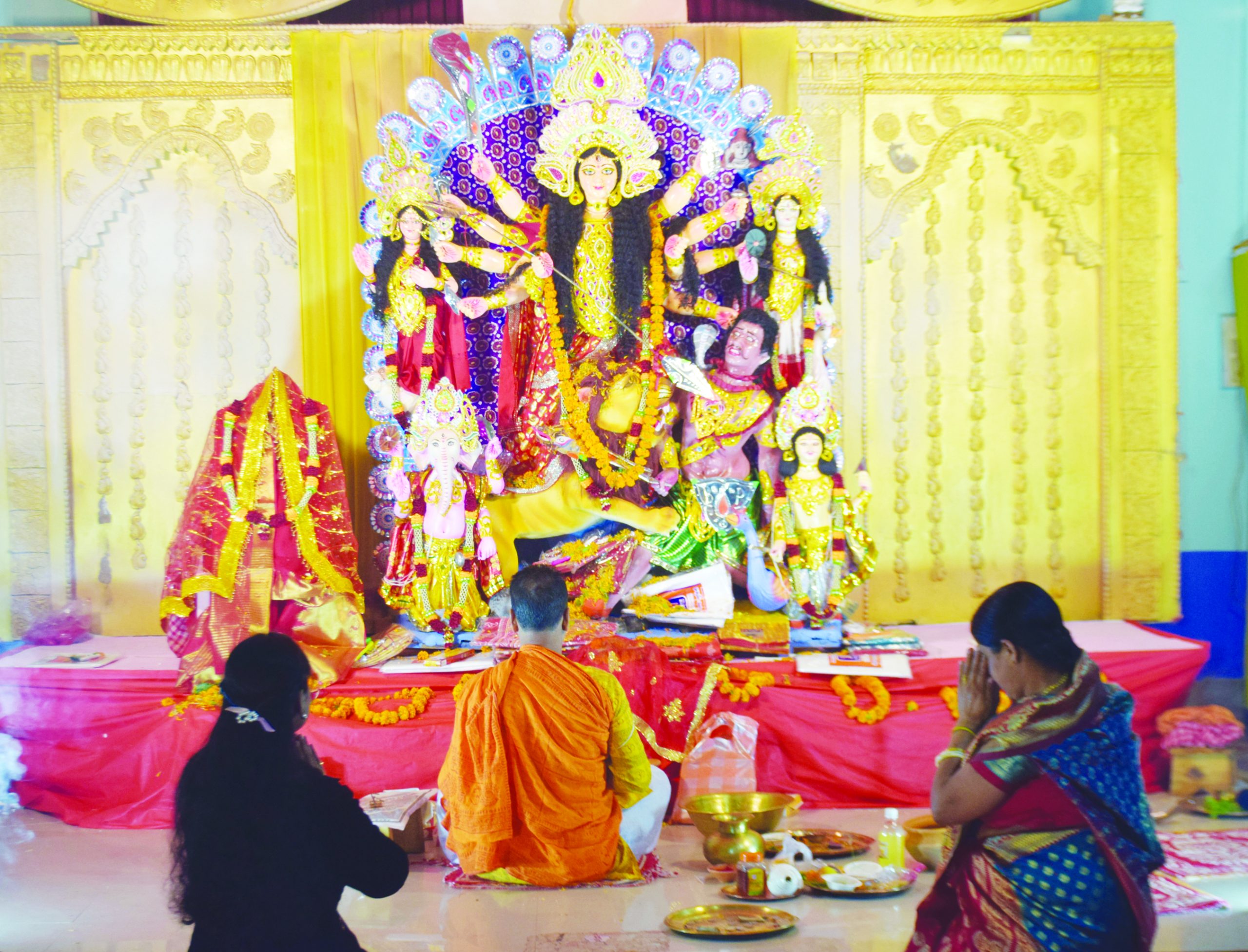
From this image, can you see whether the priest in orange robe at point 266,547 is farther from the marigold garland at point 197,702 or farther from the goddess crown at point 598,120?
the goddess crown at point 598,120

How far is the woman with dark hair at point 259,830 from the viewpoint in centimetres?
223

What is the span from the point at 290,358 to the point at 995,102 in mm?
4470

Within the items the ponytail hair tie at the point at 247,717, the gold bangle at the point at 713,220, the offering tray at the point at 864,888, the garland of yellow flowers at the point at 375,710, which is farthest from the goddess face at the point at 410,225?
the ponytail hair tie at the point at 247,717

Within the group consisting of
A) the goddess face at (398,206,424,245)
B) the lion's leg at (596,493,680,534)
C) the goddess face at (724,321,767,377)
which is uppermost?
the goddess face at (398,206,424,245)

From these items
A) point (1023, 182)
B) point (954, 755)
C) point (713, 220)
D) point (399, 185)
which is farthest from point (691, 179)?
point (954, 755)

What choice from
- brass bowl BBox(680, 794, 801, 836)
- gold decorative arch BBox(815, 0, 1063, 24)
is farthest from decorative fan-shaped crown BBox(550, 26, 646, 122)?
brass bowl BBox(680, 794, 801, 836)

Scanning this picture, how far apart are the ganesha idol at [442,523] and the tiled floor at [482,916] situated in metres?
1.63

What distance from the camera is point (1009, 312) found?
6.78 meters

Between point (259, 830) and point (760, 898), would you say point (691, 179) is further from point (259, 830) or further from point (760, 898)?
point (259, 830)

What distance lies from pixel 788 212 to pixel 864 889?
3.55 metres

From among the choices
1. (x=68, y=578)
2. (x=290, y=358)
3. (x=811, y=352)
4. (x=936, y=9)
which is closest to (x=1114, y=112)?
(x=936, y=9)

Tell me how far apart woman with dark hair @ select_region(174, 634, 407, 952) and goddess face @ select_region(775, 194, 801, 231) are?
4.34 metres

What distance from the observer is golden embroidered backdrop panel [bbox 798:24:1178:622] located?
6.72 metres

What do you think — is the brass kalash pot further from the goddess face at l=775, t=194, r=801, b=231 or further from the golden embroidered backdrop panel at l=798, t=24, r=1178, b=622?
the goddess face at l=775, t=194, r=801, b=231
